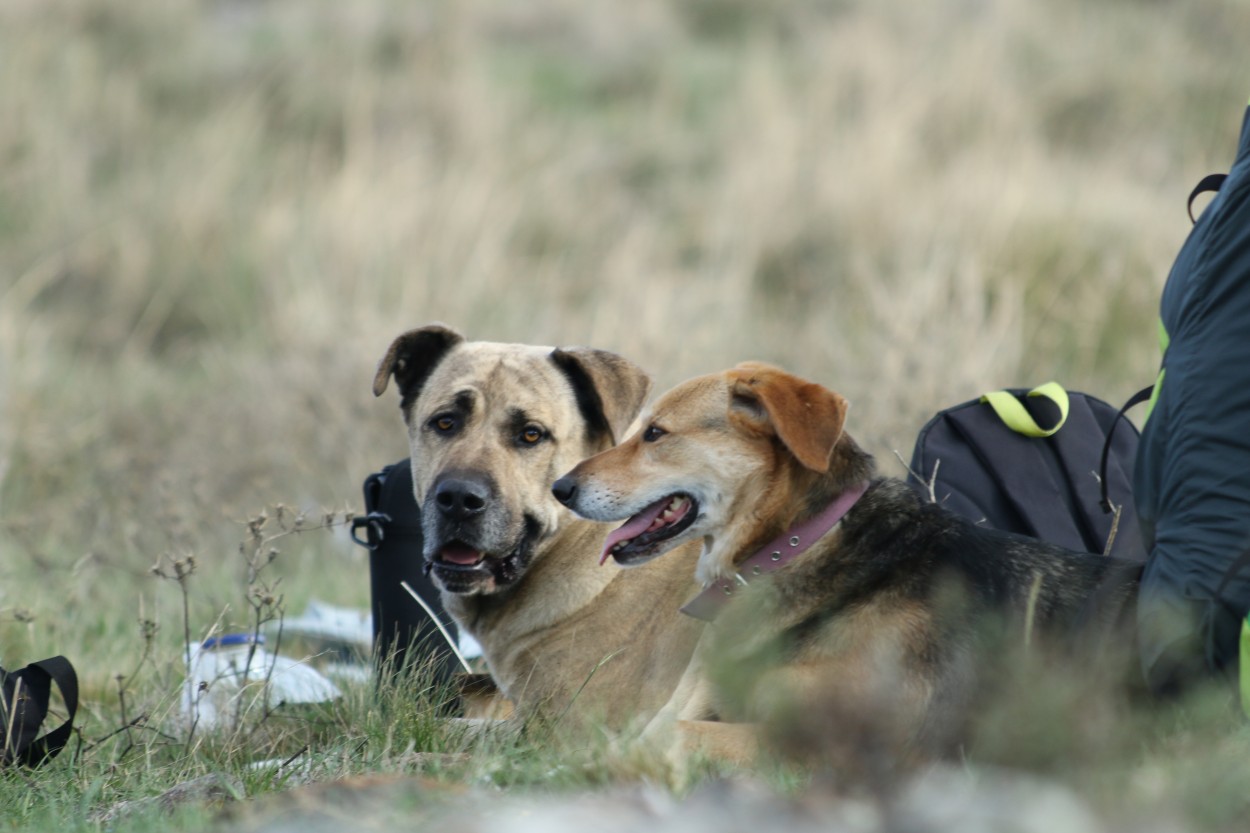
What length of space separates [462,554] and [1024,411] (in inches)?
76.0

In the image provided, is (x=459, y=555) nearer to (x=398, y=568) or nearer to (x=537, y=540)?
(x=537, y=540)

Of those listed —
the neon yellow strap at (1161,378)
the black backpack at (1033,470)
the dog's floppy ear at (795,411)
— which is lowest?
the black backpack at (1033,470)

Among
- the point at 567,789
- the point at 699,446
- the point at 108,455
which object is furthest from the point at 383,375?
the point at 108,455

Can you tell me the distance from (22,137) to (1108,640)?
37.7 feet

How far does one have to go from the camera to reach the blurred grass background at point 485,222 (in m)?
8.26

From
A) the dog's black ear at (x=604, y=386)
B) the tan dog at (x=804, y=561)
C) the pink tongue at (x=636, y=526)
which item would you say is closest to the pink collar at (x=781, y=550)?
the tan dog at (x=804, y=561)

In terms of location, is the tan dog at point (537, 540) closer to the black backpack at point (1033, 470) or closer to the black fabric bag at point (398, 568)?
the black fabric bag at point (398, 568)

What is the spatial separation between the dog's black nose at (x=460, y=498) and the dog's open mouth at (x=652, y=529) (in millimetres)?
589

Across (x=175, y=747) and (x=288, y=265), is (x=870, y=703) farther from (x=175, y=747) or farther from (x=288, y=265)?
(x=288, y=265)

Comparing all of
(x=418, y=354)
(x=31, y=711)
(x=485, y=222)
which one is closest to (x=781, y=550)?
(x=418, y=354)

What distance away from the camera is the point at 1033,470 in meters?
4.63

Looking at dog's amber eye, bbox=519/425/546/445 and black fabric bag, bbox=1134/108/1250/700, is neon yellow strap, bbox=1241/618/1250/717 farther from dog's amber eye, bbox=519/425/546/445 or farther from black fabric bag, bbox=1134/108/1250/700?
dog's amber eye, bbox=519/425/546/445

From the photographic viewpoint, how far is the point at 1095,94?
14.2m

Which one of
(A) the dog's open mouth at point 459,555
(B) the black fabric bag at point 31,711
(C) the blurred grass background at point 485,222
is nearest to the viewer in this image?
(B) the black fabric bag at point 31,711
